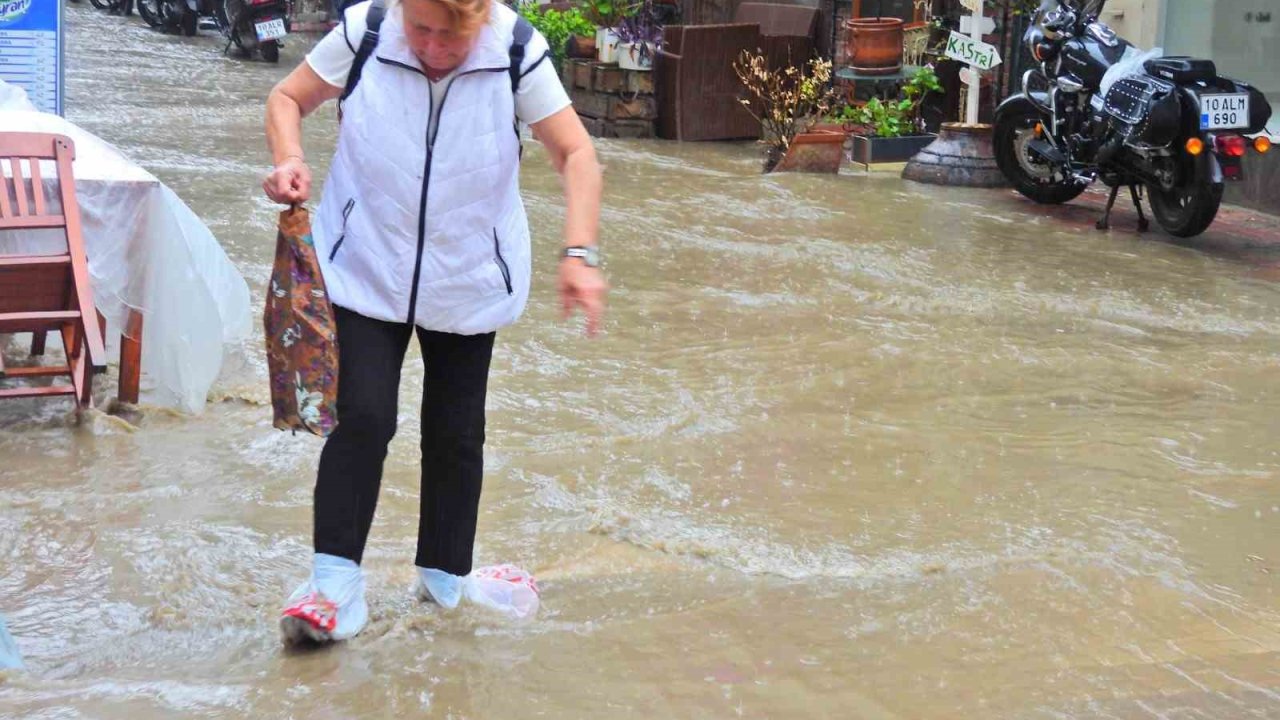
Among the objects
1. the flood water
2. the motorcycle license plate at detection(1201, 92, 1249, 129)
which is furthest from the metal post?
the flood water

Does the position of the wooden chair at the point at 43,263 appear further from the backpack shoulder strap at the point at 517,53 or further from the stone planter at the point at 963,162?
the stone planter at the point at 963,162

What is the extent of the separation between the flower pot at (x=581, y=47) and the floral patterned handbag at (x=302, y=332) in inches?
430

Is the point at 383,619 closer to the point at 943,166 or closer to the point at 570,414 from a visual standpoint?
the point at 570,414

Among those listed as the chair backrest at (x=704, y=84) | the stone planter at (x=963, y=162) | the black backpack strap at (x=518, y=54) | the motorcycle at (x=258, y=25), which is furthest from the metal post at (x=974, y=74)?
the motorcycle at (x=258, y=25)

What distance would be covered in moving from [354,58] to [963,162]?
26.1 feet

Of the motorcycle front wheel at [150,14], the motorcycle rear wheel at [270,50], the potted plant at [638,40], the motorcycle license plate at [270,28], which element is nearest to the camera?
the potted plant at [638,40]

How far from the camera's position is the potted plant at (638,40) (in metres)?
12.9

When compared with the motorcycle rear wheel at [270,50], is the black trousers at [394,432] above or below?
below

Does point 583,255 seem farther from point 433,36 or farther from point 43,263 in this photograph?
point 43,263

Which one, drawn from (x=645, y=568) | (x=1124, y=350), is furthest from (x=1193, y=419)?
(x=645, y=568)

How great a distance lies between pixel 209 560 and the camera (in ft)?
12.6

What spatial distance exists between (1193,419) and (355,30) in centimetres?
342

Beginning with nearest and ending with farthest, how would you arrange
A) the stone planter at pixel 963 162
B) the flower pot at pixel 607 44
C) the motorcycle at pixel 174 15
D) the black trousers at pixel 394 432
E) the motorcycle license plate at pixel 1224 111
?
the black trousers at pixel 394 432 → the motorcycle license plate at pixel 1224 111 → the stone planter at pixel 963 162 → the flower pot at pixel 607 44 → the motorcycle at pixel 174 15

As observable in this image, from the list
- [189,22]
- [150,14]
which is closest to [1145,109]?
[189,22]
